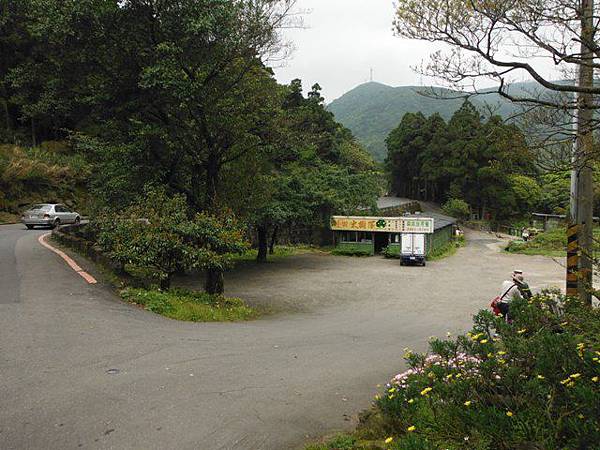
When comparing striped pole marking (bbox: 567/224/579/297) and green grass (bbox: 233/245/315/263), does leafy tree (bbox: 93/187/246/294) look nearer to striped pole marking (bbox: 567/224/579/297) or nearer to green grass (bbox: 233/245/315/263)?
striped pole marking (bbox: 567/224/579/297)

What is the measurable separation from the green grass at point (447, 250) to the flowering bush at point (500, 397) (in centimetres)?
2776

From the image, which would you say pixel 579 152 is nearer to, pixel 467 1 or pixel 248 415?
pixel 467 1

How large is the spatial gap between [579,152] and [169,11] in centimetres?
1028

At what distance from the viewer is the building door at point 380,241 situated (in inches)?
1320

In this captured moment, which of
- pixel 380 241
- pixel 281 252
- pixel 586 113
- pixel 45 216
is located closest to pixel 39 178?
pixel 45 216

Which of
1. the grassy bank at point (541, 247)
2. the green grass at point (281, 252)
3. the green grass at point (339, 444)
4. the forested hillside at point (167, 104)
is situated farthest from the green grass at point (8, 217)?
the grassy bank at point (541, 247)

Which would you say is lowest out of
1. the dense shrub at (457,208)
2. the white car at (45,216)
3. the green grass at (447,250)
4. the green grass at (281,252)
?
the green grass at (447,250)

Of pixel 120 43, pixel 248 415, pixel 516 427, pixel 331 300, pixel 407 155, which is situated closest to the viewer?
pixel 516 427

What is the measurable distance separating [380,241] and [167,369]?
1131 inches

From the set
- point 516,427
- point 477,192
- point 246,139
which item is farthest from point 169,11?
point 477,192

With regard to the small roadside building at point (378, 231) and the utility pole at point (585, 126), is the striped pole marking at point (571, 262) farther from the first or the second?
the small roadside building at point (378, 231)

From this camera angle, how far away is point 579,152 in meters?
5.08

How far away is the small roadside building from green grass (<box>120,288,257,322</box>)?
19870mm

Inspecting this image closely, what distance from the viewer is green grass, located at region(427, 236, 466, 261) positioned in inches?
1271
